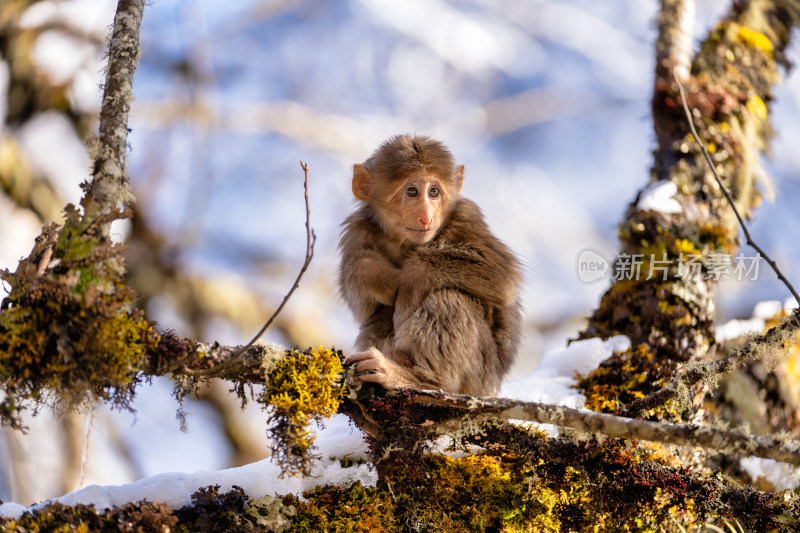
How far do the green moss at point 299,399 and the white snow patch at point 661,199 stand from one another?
11.5 feet

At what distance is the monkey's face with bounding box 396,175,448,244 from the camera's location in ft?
14.0

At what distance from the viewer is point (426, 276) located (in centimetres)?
404

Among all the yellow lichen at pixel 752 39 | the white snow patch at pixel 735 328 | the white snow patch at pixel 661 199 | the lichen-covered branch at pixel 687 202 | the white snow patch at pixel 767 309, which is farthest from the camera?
the yellow lichen at pixel 752 39

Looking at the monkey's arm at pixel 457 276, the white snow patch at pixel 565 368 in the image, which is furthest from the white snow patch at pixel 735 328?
the monkey's arm at pixel 457 276

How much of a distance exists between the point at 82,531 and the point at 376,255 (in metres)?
2.20

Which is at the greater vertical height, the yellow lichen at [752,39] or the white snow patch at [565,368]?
the yellow lichen at [752,39]

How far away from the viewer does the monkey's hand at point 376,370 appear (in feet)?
10.9

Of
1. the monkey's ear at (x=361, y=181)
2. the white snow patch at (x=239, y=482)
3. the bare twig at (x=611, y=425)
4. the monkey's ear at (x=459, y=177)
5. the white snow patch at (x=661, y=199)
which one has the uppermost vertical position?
the white snow patch at (x=661, y=199)

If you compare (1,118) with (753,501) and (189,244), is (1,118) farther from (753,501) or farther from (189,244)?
(753,501)

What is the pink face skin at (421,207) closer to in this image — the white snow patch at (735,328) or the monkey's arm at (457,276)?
the monkey's arm at (457,276)

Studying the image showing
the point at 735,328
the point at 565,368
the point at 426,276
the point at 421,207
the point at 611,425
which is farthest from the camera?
the point at 735,328

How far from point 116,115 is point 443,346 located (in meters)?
1.94

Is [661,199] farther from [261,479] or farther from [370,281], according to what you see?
[261,479]

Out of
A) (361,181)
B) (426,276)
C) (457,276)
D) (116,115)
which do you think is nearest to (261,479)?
(426,276)
